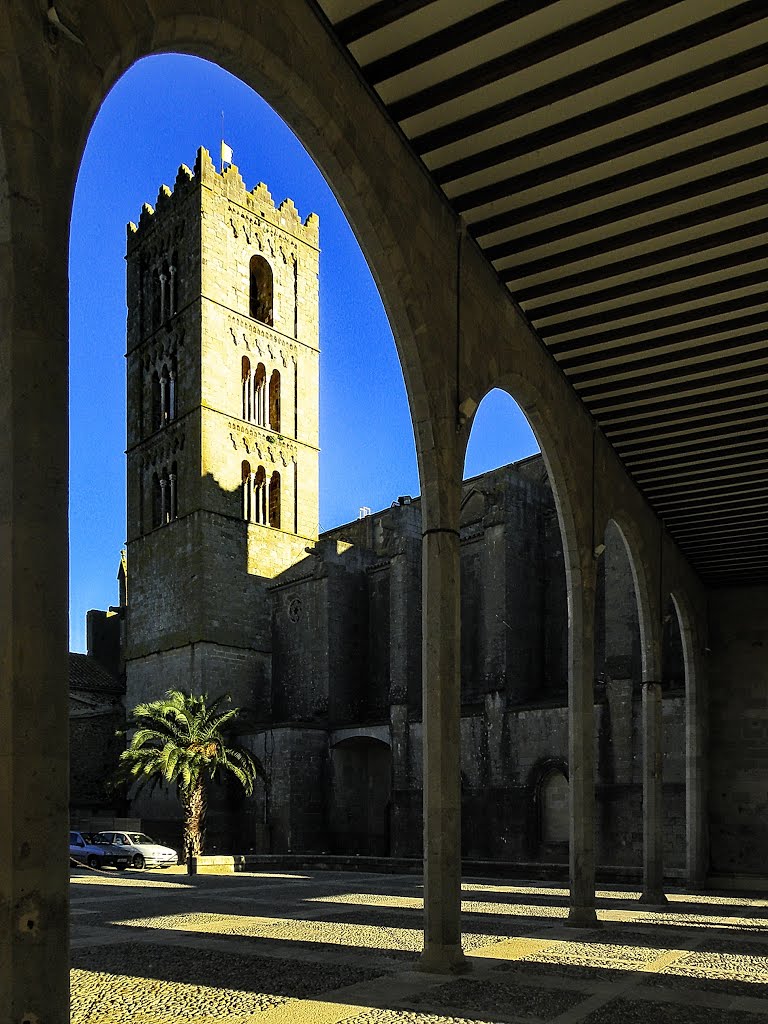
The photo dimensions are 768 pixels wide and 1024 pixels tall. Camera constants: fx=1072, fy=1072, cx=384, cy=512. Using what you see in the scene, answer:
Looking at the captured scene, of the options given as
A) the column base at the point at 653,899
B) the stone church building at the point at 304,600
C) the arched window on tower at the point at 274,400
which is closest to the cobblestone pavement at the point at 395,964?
the column base at the point at 653,899

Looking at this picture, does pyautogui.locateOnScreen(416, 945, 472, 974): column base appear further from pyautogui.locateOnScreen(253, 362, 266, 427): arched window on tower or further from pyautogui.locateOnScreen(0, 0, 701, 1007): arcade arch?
pyautogui.locateOnScreen(253, 362, 266, 427): arched window on tower

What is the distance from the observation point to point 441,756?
27.5 feet

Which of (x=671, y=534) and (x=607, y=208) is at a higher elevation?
(x=607, y=208)

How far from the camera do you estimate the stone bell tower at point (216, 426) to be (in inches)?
1428

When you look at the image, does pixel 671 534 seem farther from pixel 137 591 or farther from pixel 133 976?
pixel 137 591

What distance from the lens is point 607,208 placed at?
30.9 feet

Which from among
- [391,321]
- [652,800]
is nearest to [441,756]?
[391,321]

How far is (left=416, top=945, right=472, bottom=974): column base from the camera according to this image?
804 cm

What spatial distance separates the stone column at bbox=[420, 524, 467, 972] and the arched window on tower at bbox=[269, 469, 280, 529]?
101ft

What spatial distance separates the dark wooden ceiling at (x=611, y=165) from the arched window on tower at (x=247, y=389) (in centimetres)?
2637

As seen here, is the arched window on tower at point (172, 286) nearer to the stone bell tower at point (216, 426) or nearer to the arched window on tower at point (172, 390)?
the stone bell tower at point (216, 426)

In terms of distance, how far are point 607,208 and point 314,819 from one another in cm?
Result: 2610

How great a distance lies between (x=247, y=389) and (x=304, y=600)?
8.26 m


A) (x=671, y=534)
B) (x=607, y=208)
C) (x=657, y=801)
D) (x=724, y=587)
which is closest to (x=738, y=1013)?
(x=607, y=208)
